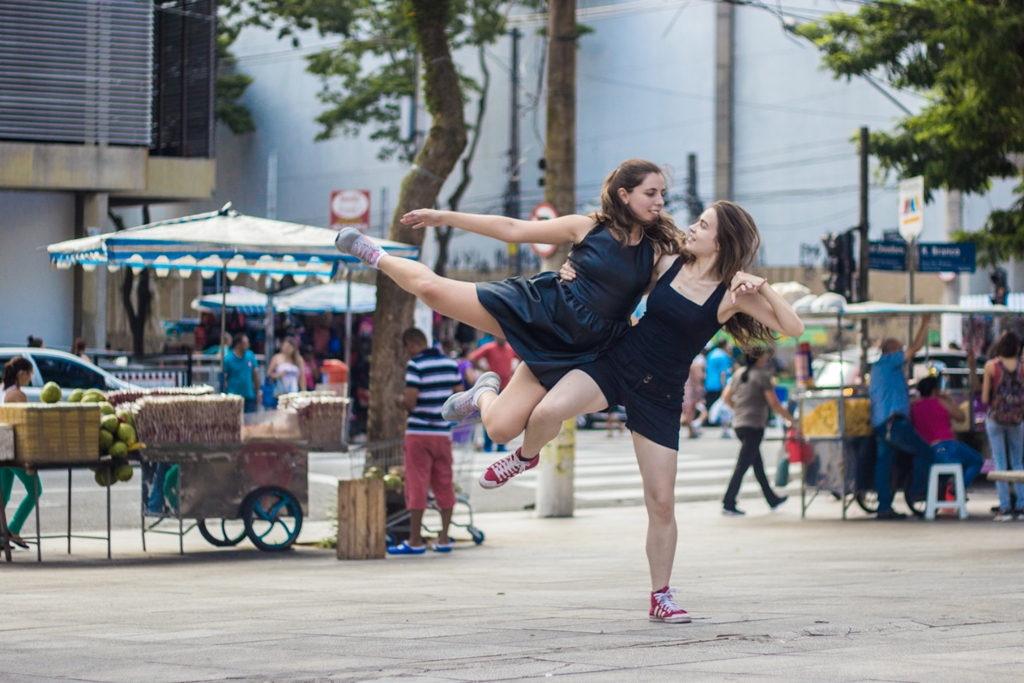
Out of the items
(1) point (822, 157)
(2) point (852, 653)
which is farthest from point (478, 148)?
(2) point (852, 653)

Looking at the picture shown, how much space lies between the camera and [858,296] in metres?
20.8

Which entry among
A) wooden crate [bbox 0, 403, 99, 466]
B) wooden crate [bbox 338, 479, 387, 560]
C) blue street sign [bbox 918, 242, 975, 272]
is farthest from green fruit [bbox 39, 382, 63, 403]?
blue street sign [bbox 918, 242, 975, 272]

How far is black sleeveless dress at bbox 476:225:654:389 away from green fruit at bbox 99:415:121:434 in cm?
517

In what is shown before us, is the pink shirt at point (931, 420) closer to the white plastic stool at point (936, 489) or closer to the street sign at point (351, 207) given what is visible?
the white plastic stool at point (936, 489)

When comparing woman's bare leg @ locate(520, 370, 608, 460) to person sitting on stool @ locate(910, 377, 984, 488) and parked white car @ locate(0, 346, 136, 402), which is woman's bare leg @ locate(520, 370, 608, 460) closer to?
person sitting on stool @ locate(910, 377, 984, 488)

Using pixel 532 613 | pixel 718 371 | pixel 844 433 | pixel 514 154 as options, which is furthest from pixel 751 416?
pixel 514 154

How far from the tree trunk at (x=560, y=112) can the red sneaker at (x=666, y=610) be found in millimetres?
7911

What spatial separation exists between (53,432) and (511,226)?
5391 millimetres

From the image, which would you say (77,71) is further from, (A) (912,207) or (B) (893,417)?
(B) (893,417)

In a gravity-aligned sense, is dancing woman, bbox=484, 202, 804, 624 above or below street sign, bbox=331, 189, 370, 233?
below

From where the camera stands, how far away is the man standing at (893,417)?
46.2 ft

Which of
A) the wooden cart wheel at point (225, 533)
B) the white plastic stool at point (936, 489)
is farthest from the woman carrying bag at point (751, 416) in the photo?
the wooden cart wheel at point (225, 533)

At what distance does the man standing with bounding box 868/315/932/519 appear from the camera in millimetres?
14070

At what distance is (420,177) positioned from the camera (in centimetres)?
1291
